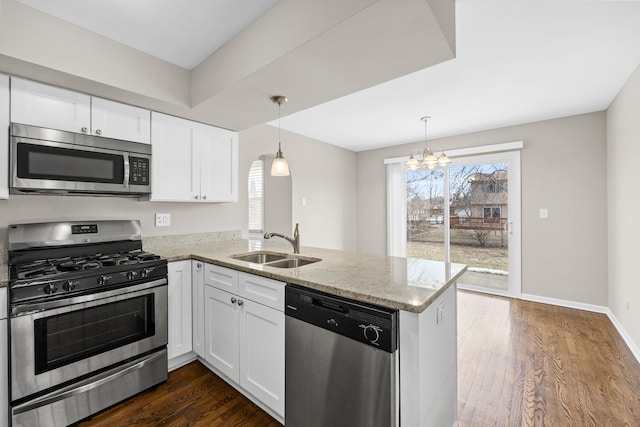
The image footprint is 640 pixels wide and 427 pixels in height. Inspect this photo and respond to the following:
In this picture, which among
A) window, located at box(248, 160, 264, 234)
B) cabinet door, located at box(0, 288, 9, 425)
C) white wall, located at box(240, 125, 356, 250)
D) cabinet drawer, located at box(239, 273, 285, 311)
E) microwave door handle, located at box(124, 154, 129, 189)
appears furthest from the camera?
window, located at box(248, 160, 264, 234)

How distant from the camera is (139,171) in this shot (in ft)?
7.49

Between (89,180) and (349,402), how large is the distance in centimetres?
220

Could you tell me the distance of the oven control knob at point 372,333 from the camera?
3.96ft

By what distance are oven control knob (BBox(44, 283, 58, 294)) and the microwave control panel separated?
898 millimetres

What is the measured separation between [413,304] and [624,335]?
3197 mm

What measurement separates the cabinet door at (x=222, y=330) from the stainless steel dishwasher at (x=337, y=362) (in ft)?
1.77

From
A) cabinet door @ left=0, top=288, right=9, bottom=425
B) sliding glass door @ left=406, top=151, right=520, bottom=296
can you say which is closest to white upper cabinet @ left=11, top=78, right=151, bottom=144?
cabinet door @ left=0, top=288, right=9, bottom=425

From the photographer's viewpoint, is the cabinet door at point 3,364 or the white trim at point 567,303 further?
the white trim at point 567,303

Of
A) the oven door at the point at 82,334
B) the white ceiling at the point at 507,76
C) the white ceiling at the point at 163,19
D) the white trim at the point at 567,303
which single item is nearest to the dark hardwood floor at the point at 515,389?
the oven door at the point at 82,334

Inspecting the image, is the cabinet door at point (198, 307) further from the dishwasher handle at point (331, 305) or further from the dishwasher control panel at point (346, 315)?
the dishwasher handle at point (331, 305)

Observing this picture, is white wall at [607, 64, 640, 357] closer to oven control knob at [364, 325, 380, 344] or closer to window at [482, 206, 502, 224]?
window at [482, 206, 502, 224]

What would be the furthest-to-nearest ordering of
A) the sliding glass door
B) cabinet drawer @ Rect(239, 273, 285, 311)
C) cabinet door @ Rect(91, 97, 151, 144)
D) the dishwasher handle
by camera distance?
the sliding glass door
cabinet door @ Rect(91, 97, 151, 144)
cabinet drawer @ Rect(239, 273, 285, 311)
the dishwasher handle

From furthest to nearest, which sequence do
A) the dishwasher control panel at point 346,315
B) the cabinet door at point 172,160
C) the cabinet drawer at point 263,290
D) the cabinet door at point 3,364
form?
the cabinet door at point 172,160
the cabinet drawer at point 263,290
the cabinet door at point 3,364
the dishwasher control panel at point 346,315

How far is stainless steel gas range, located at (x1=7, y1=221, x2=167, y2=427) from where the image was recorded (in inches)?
61.2
